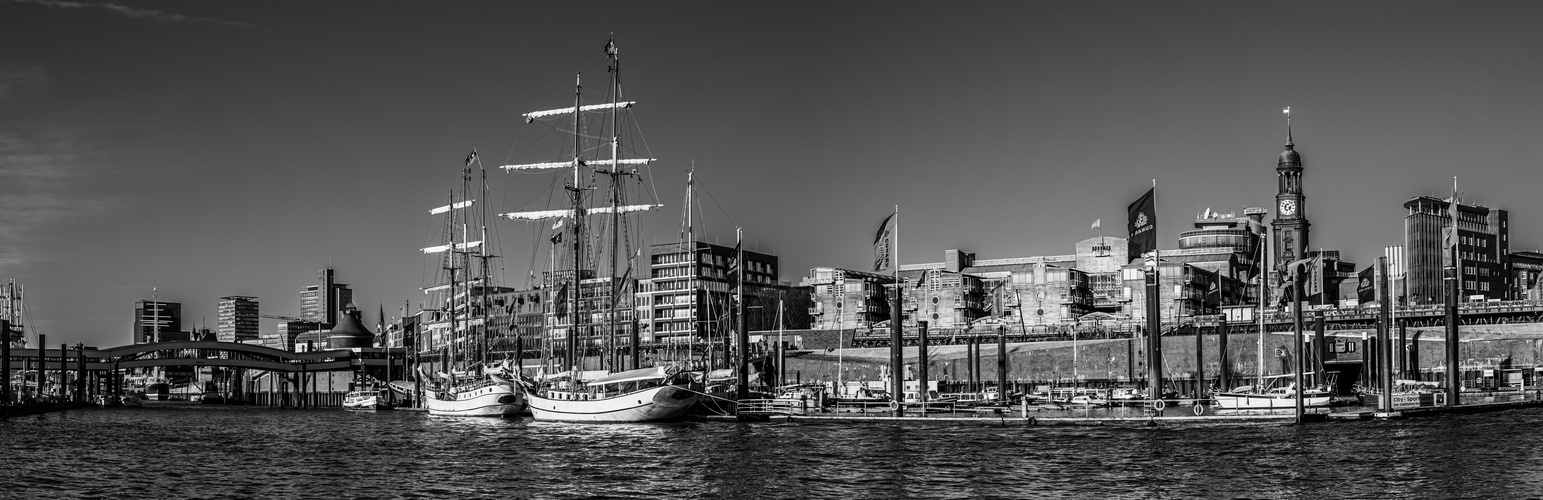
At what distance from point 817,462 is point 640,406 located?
34.8 metres

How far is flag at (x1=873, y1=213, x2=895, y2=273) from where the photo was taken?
357 ft

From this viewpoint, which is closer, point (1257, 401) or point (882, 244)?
point (1257, 401)

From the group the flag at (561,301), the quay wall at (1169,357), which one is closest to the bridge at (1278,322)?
the quay wall at (1169,357)

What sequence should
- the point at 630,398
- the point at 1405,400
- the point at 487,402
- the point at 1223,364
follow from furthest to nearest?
the point at 487,402, the point at 1223,364, the point at 1405,400, the point at 630,398

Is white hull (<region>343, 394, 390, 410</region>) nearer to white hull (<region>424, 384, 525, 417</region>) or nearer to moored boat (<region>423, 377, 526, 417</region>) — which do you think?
moored boat (<region>423, 377, 526, 417</region>)

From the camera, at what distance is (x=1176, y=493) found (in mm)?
51812

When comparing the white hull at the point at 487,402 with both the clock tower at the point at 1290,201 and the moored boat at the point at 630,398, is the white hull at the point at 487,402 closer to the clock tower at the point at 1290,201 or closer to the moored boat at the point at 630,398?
the moored boat at the point at 630,398

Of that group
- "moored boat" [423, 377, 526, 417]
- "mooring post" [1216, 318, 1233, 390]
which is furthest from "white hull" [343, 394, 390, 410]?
"mooring post" [1216, 318, 1233, 390]

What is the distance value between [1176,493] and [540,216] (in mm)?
92870

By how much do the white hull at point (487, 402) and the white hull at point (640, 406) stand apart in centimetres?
1871

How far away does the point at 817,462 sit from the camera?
6494cm

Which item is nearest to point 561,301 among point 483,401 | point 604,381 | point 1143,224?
point 483,401

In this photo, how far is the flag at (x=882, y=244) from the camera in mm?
108812

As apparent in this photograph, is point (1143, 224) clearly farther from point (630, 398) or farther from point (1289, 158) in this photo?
point (1289, 158)
